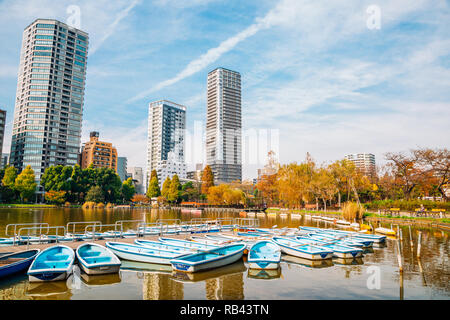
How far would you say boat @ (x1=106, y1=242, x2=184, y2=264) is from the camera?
14578 mm

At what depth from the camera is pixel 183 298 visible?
10352 millimetres

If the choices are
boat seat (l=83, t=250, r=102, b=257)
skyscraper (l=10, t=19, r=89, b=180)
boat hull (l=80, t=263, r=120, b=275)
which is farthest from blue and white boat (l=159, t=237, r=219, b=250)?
skyscraper (l=10, t=19, r=89, b=180)

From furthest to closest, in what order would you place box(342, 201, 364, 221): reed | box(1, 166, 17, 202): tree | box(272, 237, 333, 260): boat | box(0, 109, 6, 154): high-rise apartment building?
box(0, 109, 6, 154): high-rise apartment building, box(1, 166, 17, 202): tree, box(342, 201, 364, 221): reed, box(272, 237, 333, 260): boat

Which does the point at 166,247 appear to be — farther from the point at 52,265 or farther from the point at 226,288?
the point at 226,288

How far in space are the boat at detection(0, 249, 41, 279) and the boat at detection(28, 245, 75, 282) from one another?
71 cm

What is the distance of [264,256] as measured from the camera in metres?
15.6

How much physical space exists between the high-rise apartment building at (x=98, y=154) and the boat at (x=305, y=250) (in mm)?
125341

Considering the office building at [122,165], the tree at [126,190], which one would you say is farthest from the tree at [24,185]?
the office building at [122,165]

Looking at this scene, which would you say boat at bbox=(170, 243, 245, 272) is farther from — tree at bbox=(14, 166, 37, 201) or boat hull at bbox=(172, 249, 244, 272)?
tree at bbox=(14, 166, 37, 201)

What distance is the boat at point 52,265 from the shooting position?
36.9 ft

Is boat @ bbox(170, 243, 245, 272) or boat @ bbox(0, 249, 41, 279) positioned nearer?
boat @ bbox(0, 249, 41, 279)
